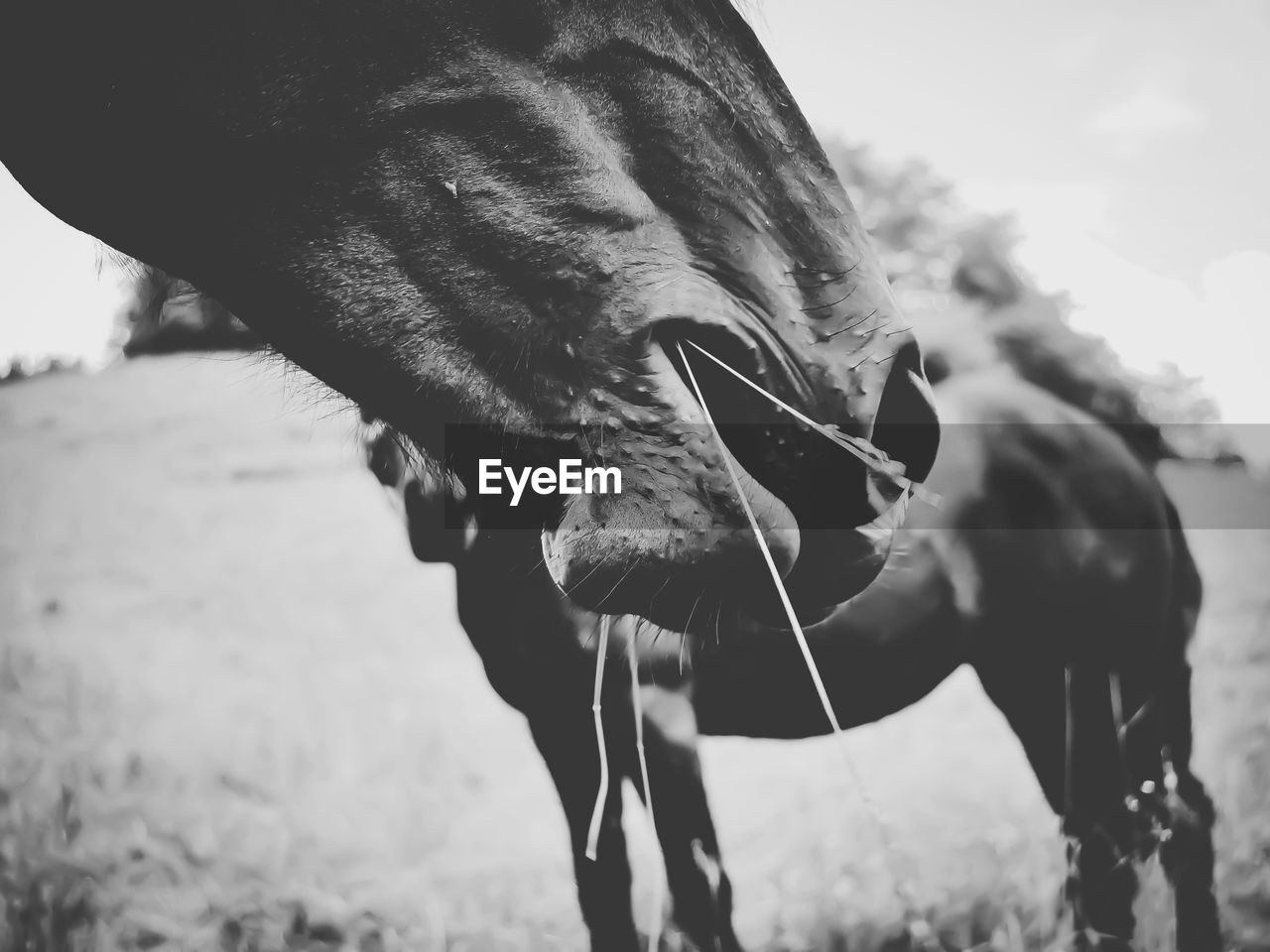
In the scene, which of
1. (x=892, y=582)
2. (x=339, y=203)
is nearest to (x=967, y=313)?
(x=892, y=582)

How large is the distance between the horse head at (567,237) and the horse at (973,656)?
49 cm

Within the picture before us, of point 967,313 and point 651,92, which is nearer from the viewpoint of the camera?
point 651,92

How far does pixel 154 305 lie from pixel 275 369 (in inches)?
16.2

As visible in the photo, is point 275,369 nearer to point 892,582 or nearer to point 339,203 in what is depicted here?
point 339,203

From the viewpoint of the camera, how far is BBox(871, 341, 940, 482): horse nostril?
0.80 metres

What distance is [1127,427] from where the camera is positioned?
64.4 inches

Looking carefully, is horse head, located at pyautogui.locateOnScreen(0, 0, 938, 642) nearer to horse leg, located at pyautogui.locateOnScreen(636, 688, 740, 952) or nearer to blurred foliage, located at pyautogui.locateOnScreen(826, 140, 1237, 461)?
horse leg, located at pyautogui.locateOnScreen(636, 688, 740, 952)

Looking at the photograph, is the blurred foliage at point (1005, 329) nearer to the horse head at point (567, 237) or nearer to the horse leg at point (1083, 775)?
the horse leg at point (1083, 775)

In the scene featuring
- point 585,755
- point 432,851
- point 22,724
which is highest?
point 22,724

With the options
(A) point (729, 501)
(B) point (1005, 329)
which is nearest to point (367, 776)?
(A) point (729, 501)

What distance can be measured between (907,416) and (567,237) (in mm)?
364

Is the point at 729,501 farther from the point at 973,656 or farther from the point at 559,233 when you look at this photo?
the point at 973,656

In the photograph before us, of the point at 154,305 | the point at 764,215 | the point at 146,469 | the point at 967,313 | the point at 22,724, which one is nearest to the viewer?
the point at 764,215

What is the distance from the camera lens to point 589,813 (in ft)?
4.57
